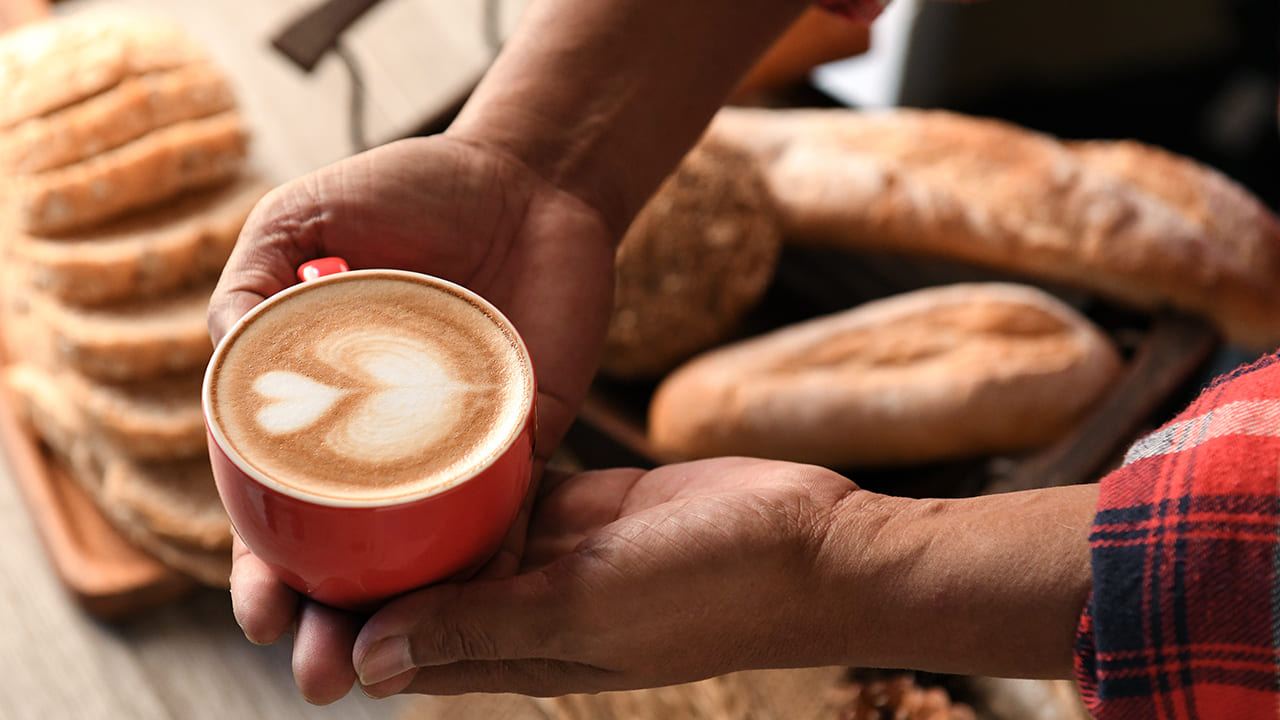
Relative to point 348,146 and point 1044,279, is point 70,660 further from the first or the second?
point 1044,279

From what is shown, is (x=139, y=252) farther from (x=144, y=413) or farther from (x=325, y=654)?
(x=325, y=654)

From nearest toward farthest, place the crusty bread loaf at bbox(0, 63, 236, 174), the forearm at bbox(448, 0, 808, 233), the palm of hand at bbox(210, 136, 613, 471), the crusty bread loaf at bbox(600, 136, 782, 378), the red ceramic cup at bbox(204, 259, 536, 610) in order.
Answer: the red ceramic cup at bbox(204, 259, 536, 610) → the palm of hand at bbox(210, 136, 613, 471) → the forearm at bbox(448, 0, 808, 233) → the crusty bread loaf at bbox(0, 63, 236, 174) → the crusty bread loaf at bbox(600, 136, 782, 378)

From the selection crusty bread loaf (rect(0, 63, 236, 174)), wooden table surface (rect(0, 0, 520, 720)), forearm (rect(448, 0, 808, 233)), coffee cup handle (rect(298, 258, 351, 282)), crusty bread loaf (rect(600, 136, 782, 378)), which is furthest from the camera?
crusty bread loaf (rect(600, 136, 782, 378))

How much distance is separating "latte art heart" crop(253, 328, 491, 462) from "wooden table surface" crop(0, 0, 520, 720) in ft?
1.24

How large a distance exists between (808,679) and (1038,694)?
0.69 feet

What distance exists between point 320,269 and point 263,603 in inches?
8.1

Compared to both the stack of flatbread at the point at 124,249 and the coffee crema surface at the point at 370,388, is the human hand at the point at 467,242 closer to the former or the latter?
the coffee crema surface at the point at 370,388

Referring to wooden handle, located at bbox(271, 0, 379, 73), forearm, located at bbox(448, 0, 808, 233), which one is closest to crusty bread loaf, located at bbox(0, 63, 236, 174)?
wooden handle, located at bbox(271, 0, 379, 73)

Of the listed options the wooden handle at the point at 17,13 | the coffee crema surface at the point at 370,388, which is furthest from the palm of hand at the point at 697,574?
the wooden handle at the point at 17,13

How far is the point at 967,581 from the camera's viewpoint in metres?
Result: 0.67

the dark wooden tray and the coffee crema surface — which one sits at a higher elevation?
the coffee crema surface

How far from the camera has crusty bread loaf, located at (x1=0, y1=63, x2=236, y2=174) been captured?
1.17 metres

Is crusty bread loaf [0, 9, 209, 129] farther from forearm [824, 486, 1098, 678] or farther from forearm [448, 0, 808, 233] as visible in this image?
forearm [824, 486, 1098, 678]

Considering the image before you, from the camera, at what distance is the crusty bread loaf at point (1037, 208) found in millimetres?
1501
